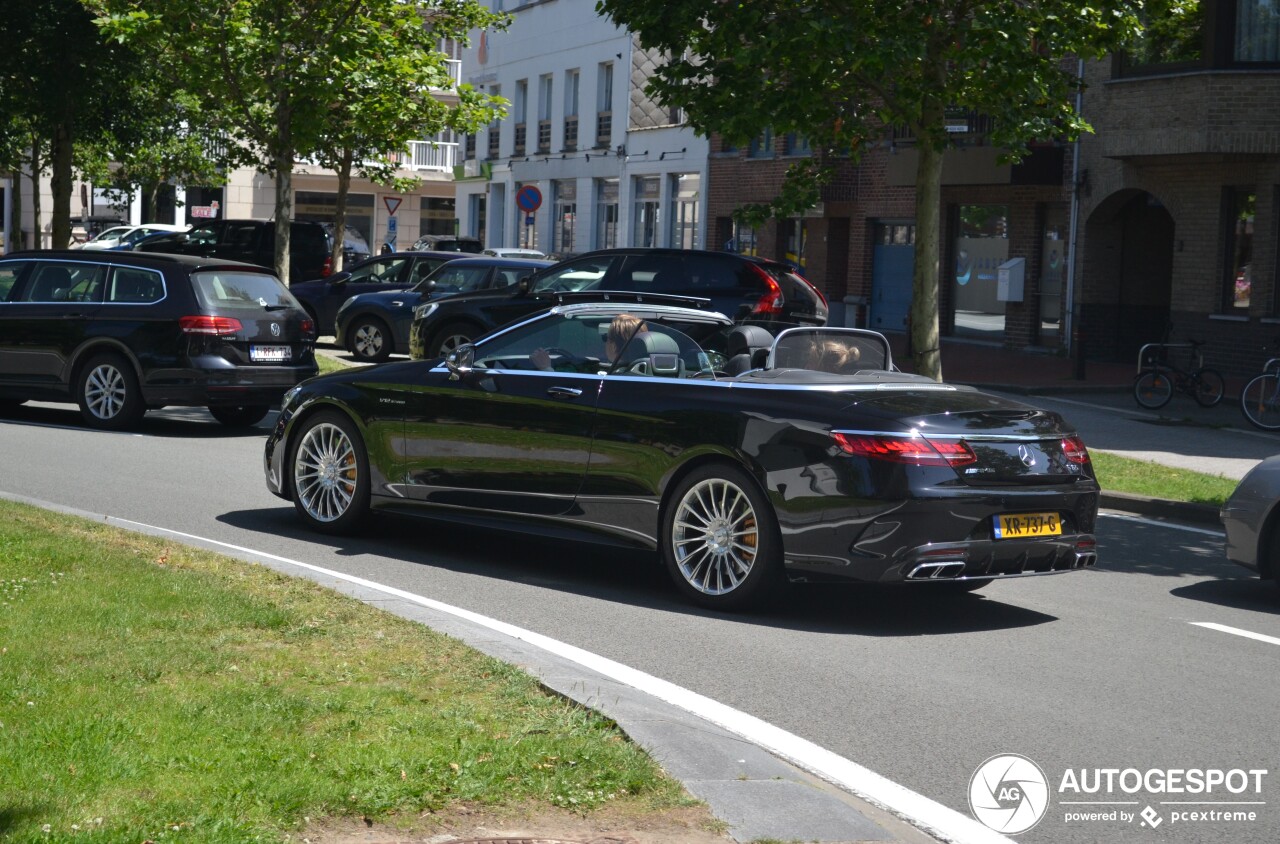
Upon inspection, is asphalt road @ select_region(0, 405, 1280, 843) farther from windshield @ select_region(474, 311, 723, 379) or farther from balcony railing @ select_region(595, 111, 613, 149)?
balcony railing @ select_region(595, 111, 613, 149)

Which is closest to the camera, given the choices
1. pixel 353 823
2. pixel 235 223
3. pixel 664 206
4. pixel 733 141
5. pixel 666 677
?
pixel 353 823

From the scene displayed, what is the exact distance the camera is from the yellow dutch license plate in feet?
26.1

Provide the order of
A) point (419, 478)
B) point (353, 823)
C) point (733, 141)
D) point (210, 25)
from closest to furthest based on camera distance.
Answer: point (353, 823) → point (419, 478) → point (733, 141) → point (210, 25)

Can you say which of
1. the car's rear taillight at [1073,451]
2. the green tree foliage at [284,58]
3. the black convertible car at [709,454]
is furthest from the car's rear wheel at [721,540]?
the green tree foliage at [284,58]

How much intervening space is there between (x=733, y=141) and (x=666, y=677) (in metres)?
12.9

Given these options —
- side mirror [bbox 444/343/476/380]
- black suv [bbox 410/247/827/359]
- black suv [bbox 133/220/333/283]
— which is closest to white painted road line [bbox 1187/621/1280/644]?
side mirror [bbox 444/343/476/380]

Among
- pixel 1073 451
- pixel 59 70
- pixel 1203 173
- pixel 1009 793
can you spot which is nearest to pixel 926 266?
pixel 1203 173

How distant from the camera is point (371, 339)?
84.8 feet

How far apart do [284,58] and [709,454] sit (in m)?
16.1

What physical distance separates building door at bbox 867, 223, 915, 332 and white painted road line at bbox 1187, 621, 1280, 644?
87.2 ft

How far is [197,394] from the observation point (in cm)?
1592

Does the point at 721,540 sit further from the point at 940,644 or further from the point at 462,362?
the point at 462,362

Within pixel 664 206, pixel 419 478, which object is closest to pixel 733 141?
pixel 419 478

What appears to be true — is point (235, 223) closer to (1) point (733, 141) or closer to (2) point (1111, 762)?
(1) point (733, 141)
